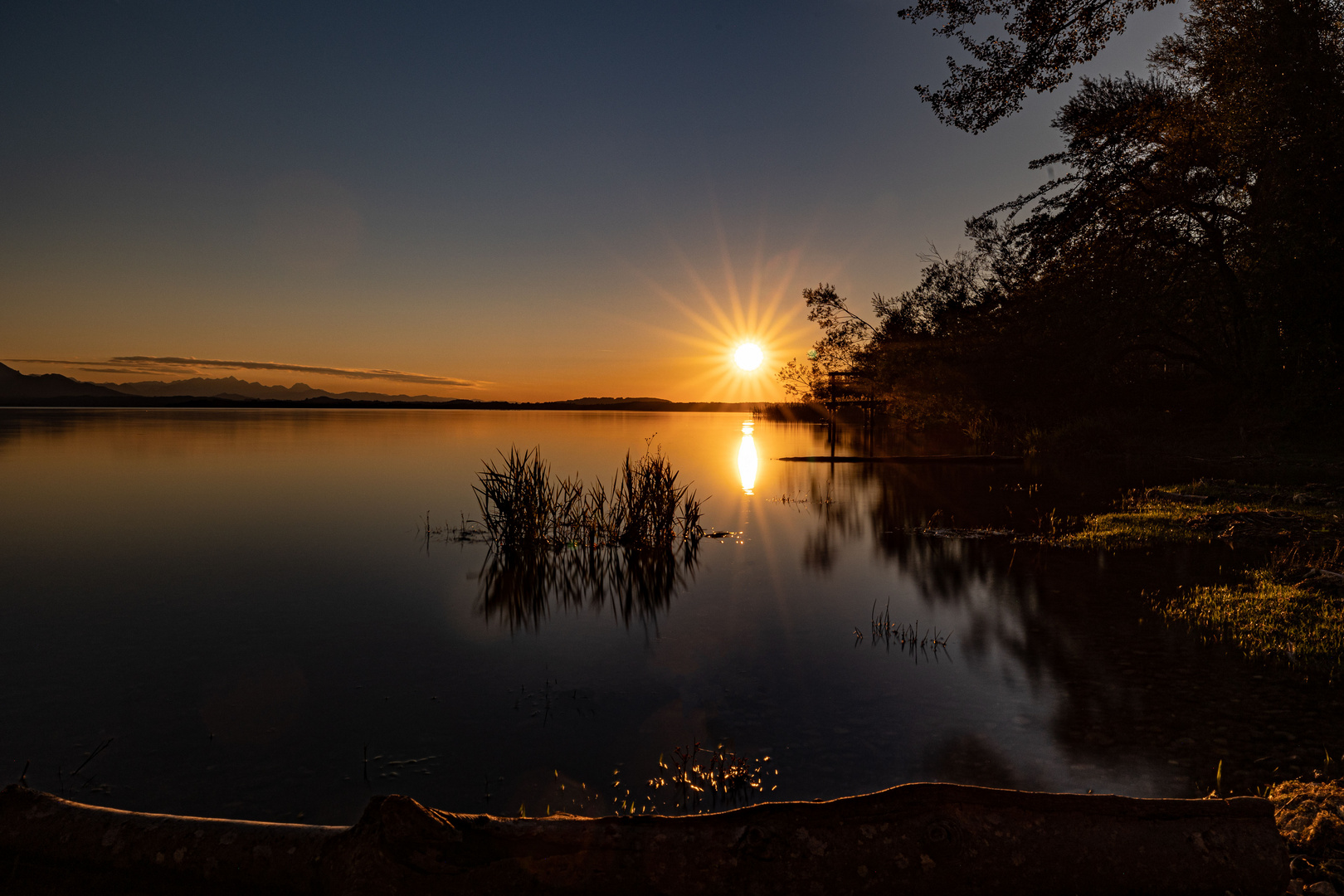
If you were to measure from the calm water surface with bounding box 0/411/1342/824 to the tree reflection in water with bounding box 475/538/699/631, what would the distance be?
102 millimetres

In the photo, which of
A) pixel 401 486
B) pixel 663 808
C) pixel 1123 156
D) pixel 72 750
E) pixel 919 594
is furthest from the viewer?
pixel 401 486

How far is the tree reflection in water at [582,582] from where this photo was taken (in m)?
12.4

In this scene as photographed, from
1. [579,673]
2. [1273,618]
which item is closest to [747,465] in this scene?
[1273,618]

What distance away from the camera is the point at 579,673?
368 inches

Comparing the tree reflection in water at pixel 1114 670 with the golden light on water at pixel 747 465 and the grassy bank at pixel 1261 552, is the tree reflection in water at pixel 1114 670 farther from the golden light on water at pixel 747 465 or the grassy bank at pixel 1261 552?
the golden light on water at pixel 747 465

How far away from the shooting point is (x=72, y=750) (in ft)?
22.9

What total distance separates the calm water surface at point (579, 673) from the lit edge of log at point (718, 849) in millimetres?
2960

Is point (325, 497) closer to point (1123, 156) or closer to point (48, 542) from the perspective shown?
point (48, 542)

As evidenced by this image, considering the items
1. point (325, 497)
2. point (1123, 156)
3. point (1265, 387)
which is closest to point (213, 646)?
point (325, 497)

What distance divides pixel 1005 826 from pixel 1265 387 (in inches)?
1509

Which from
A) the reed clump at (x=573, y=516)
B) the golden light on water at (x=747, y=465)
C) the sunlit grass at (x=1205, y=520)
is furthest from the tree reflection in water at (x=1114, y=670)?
the golden light on water at (x=747, y=465)

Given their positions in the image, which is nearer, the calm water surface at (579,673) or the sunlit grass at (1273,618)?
the calm water surface at (579,673)

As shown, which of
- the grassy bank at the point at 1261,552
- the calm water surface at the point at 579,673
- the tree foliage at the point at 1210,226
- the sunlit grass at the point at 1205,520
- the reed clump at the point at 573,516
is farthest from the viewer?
the tree foliage at the point at 1210,226

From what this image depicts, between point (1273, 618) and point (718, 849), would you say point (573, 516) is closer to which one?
A: point (1273, 618)
